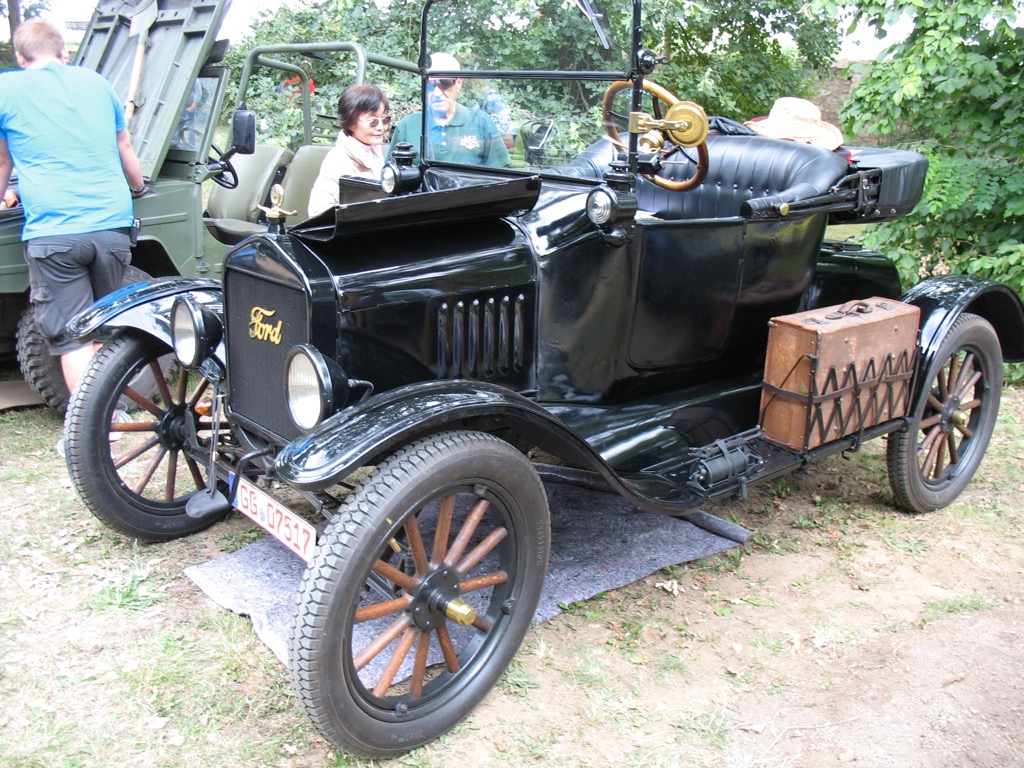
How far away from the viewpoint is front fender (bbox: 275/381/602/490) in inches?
82.0

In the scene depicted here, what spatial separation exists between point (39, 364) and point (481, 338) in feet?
9.22

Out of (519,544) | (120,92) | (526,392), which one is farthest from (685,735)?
(120,92)

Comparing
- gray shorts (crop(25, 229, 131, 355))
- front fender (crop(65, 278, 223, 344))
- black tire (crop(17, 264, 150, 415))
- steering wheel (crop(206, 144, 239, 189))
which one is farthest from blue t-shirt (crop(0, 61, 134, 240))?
front fender (crop(65, 278, 223, 344))

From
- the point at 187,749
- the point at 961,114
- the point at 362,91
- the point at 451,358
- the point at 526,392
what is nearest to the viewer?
the point at 187,749

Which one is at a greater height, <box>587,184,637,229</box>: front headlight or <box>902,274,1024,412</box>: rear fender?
<box>587,184,637,229</box>: front headlight

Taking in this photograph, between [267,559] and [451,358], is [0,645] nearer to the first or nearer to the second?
[267,559]

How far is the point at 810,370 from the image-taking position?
123 inches

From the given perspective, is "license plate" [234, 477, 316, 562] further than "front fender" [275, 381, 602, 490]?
Yes

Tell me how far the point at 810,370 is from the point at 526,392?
1.02 m

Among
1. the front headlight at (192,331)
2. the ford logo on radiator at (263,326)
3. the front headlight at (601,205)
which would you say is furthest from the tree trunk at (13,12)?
the front headlight at (601,205)

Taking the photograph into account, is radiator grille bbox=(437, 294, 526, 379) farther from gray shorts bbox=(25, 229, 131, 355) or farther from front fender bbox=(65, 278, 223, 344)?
gray shorts bbox=(25, 229, 131, 355)

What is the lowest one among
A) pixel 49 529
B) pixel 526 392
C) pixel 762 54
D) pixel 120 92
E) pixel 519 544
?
pixel 49 529

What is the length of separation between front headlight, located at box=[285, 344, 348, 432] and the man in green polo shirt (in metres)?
1.24

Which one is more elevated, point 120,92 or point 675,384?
point 120,92
